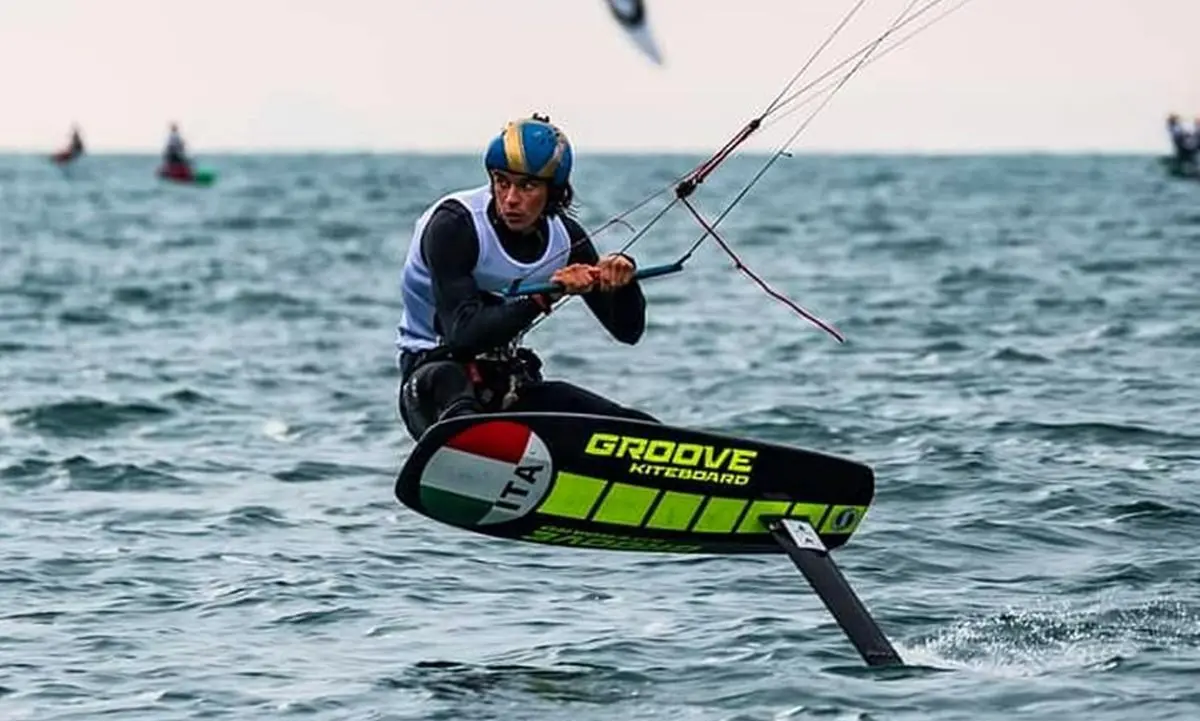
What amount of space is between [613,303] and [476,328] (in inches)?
29.5

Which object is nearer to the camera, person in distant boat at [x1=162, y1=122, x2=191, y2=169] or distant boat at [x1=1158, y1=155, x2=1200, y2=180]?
distant boat at [x1=1158, y1=155, x2=1200, y2=180]

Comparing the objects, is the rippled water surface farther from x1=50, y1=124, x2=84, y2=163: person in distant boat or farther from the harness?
x1=50, y1=124, x2=84, y2=163: person in distant boat

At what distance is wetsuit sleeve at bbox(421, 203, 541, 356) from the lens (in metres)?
9.58

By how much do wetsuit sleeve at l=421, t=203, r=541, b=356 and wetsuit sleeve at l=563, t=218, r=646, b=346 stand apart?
469 mm

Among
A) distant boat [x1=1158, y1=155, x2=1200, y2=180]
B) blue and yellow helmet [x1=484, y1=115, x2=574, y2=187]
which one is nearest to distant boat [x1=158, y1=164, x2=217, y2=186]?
distant boat [x1=1158, y1=155, x2=1200, y2=180]

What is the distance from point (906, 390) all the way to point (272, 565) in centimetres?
896

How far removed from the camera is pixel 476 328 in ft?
31.4

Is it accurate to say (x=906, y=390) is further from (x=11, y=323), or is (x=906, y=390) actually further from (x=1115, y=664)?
(x=11, y=323)

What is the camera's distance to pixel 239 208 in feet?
266

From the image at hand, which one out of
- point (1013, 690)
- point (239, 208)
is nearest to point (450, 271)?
point (1013, 690)

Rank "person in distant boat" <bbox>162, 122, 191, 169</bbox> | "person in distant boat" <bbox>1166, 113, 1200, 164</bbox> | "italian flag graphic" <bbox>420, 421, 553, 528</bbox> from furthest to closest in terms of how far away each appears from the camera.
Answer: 1. "person in distant boat" <bbox>162, 122, 191, 169</bbox>
2. "person in distant boat" <bbox>1166, 113, 1200, 164</bbox>
3. "italian flag graphic" <bbox>420, 421, 553, 528</bbox>

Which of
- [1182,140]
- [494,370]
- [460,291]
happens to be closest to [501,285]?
[460,291]

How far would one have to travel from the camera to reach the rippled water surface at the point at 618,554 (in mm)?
9617

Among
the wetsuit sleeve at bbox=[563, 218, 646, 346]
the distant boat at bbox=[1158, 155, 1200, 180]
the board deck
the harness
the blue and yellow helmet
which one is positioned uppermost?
the blue and yellow helmet
